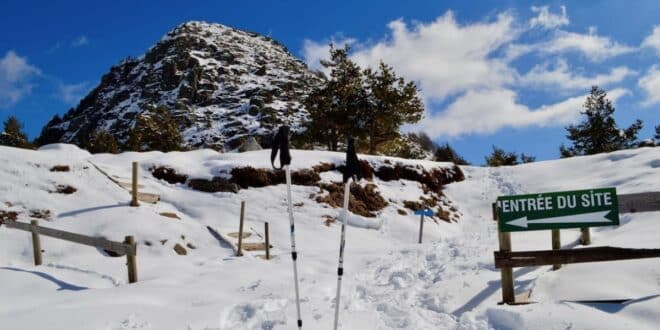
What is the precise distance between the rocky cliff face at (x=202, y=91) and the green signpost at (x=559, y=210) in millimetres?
85404

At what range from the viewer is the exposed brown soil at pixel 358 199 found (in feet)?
68.0

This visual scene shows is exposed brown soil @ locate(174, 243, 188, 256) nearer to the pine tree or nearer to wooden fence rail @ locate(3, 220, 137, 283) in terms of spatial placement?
wooden fence rail @ locate(3, 220, 137, 283)

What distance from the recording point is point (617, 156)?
2598 cm

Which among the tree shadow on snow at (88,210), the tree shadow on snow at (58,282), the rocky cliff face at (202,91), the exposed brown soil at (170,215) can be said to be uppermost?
the rocky cliff face at (202,91)

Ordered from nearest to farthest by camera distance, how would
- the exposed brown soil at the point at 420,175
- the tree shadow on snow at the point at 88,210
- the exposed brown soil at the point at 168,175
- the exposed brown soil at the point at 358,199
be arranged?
the tree shadow on snow at the point at 88,210 < the exposed brown soil at the point at 168,175 < the exposed brown soil at the point at 358,199 < the exposed brown soil at the point at 420,175

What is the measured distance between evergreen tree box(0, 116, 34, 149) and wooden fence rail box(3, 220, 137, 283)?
3243 centimetres

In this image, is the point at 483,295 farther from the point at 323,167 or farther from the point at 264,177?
the point at 323,167

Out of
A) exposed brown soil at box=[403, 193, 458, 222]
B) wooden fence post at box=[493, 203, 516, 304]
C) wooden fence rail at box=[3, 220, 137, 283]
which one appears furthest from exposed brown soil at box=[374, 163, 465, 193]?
wooden fence post at box=[493, 203, 516, 304]

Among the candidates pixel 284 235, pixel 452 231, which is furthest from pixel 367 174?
pixel 284 235

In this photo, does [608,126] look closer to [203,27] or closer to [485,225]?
[485,225]

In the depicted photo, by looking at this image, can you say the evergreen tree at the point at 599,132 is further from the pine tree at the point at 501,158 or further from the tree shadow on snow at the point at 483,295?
the tree shadow on snow at the point at 483,295

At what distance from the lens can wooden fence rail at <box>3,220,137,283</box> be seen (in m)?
9.16

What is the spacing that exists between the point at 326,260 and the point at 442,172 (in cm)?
1773

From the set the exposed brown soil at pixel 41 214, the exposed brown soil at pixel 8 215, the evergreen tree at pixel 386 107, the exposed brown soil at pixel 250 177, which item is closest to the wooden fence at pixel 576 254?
the exposed brown soil at pixel 41 214
